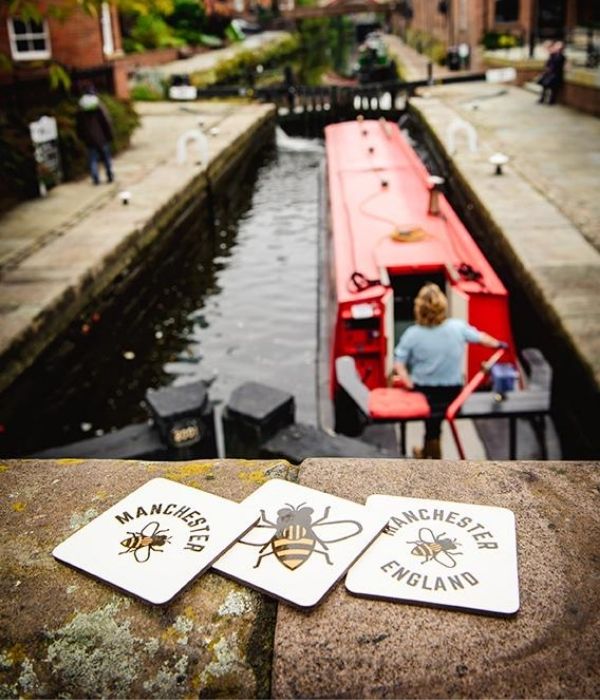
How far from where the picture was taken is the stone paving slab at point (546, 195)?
7.44 meters

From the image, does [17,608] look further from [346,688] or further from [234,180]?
[234,180]

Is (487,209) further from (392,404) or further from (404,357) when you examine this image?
(392,404)

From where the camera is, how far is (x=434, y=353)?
19.2 feet

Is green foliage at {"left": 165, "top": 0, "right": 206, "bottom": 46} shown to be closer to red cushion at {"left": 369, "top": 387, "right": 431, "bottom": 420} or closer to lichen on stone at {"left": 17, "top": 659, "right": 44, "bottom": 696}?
red cushion at {"left": 369, "top": 387, "right": 431, "bottom": 420}

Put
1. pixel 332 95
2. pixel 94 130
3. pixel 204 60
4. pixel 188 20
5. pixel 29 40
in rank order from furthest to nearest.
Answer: pixel 188 20, pixel 204 60, pixel 332 95, pixel 29 40, pixel 94 130

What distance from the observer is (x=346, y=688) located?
154 centimetres

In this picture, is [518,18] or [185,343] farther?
[518,18]

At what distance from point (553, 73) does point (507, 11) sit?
17.0 m

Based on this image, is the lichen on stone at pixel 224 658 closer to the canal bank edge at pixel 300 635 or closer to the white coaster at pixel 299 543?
the canal bank edge at pixel 300 635

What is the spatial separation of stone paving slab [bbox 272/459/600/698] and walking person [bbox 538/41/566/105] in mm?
20902

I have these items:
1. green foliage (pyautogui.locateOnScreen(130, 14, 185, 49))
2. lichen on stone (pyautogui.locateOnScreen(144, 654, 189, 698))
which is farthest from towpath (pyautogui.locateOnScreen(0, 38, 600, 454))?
green foliage (pyautogui.locateOnScreen(130, 14, 185, 49))

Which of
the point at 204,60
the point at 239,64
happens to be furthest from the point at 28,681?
the point at 239,64

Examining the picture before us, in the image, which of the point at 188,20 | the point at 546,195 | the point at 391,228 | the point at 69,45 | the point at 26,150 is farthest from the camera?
the point at 188,20

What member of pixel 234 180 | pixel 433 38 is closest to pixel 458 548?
pixel 234 180
